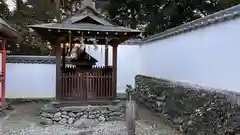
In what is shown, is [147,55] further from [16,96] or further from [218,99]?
[218,99]

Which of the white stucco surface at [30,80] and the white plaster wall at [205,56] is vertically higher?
the white plaster wall at [205,56]

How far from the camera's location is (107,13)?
14.6m

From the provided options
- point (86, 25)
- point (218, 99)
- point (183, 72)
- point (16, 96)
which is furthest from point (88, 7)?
point (16, 96)

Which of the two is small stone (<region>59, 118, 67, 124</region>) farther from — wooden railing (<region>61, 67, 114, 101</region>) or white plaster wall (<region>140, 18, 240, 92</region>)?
white plaster wall (<region>140, 18, 240, 92</region>)

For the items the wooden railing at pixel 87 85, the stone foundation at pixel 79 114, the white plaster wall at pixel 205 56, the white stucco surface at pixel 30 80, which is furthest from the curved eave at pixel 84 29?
the white stucco surface at pixel 30 80

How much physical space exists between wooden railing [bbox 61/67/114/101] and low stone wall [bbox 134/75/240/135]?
152cm

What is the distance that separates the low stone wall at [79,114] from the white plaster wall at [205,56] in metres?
1.94

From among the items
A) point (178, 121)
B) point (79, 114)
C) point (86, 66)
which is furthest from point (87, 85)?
point (178, 121)

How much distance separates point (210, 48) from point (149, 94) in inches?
151

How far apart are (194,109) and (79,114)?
2.91 m

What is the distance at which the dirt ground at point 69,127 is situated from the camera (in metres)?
5.61

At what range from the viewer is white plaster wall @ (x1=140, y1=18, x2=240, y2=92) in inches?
182

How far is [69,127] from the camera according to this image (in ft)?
20.2

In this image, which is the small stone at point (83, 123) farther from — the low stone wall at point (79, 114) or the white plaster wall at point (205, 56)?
the white plaster wall at point (205, 56)
